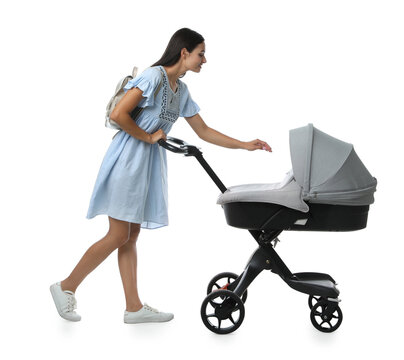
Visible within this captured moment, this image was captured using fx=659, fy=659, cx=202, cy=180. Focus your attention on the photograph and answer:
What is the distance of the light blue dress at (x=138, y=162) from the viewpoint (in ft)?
12.1

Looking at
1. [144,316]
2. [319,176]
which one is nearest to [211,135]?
[319,176]

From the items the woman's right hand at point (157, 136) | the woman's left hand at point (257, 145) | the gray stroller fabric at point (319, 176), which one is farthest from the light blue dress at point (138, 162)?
the gray stroller fabric at point (319, 176)

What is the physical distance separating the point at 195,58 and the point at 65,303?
63.1 inches

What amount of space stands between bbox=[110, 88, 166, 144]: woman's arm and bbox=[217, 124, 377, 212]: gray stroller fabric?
601 mm

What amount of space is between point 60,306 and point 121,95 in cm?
128

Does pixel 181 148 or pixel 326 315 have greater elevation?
pixel 181 148

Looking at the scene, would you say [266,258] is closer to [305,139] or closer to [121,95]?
[305,139]

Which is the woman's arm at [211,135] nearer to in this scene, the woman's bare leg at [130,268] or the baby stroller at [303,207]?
the baby stroller at [303,207]

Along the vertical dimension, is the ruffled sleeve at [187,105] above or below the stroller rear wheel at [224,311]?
above

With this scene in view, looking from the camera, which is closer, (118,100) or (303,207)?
(303,207)

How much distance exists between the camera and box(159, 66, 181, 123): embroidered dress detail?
372 centimetres

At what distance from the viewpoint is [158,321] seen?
388cm

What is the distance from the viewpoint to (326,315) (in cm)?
365

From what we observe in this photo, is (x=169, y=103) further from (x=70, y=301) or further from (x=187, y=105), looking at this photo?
(x=70, y=301)
